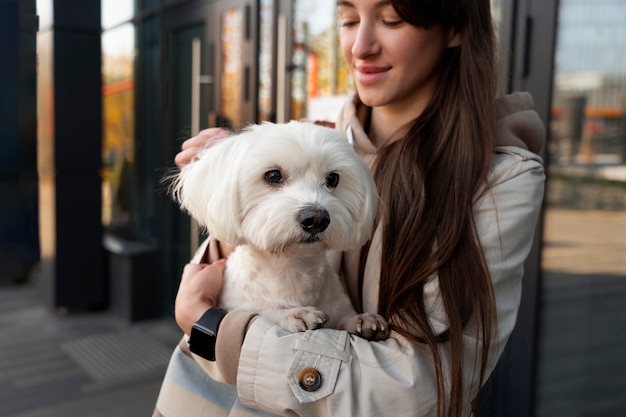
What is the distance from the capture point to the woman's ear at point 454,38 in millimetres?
1401

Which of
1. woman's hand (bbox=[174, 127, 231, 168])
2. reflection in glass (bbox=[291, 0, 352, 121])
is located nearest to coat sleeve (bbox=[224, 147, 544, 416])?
woman's hand (bbox=[174, 127, 231, 168])

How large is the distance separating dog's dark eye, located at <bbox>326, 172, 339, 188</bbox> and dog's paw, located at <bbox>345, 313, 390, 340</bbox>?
0.32m

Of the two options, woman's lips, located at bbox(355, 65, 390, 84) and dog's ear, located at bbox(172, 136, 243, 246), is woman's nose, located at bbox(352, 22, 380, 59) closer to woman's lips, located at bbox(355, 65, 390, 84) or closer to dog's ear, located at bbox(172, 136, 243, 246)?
woman's lips, located at bbox(355, 65, 390, 84)

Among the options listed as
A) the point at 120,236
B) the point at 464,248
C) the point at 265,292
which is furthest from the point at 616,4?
the point at 120,236

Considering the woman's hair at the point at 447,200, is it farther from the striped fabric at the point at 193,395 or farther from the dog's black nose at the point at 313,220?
the striped fabric at the point at 193,395

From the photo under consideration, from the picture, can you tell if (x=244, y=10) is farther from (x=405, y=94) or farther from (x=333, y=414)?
(x=333, y=414)

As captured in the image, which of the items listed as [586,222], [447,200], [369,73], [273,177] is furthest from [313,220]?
[586,222]

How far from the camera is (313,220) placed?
1229mm

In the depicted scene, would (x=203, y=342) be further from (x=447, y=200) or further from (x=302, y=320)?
(x=447, y=200)

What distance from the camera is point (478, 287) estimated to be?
1151 millimetres

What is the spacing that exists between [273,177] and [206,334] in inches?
14.9

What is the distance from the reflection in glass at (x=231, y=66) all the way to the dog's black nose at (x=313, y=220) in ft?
10.1

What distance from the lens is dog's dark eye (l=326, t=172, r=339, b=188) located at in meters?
1.35

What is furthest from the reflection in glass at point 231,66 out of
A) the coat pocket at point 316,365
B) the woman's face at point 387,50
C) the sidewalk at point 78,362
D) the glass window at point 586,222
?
the coat pocket at point 316,365
